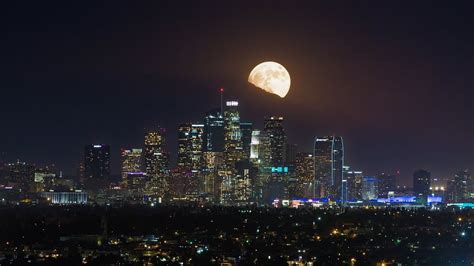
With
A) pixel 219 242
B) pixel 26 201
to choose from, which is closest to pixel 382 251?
pixel 219 242

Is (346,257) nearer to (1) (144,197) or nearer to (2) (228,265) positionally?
(2) (228,265)

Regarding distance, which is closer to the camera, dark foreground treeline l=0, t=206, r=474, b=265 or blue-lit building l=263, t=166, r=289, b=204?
dark foreground treeline l=0, t=206, r=474, b=265

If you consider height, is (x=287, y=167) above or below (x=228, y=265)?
above

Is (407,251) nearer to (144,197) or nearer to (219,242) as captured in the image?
(219,242)

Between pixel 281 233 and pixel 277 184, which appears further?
pixel 277 184

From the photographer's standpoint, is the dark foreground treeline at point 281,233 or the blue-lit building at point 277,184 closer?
the dark foreground treeline at point 281,233

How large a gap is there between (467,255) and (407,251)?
199 inches

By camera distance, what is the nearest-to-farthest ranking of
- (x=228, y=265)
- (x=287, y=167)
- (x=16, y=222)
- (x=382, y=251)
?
(x=228, y=265) < (x=382, y=251) < (x=16, y=222) < (x=287, y=167)

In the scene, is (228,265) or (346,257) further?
(346,257)

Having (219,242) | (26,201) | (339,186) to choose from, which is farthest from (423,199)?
(219,242)

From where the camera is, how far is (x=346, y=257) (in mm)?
59281

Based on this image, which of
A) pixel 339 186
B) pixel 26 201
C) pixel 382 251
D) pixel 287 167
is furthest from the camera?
pixel 339 186

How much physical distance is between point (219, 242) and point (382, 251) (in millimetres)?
12542

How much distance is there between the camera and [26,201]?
152625 mm
